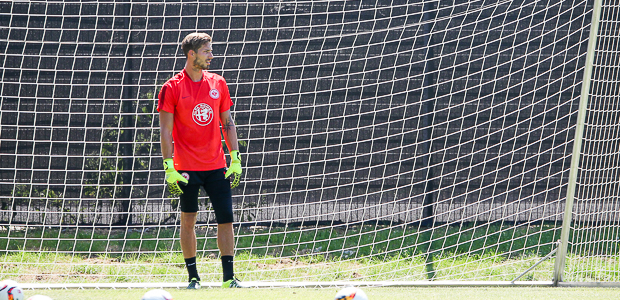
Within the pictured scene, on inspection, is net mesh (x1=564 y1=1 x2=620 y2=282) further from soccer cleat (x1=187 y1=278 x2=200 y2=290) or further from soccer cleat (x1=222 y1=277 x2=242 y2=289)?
soccer cleat (x1=187 y1=278 x2=200 y2=290)

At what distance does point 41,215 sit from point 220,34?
8.22 ft

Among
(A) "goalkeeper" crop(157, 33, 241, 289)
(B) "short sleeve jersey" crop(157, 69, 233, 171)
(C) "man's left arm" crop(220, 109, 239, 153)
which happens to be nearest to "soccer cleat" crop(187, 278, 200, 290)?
(A) "goalkeeper" crop(157, 33, 241, 289)

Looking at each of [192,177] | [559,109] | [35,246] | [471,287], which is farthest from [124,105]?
[559,109]

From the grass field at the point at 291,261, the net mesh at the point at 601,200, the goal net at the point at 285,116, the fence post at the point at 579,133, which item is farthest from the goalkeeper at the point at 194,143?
the net mesh at the point at 601,200

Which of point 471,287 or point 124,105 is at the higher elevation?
point 124,105

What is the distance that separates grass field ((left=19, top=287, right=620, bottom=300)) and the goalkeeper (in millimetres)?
280

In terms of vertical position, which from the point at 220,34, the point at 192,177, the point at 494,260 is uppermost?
the point at 220,34

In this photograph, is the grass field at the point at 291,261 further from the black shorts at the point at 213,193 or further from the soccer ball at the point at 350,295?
A: the soccer ball at the point at 350,295

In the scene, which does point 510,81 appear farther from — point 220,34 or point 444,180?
point 220,34

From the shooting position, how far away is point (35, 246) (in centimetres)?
513

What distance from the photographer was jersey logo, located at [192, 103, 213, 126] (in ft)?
11.5

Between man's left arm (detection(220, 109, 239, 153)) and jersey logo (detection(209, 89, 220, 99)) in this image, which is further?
man's left arm (detection(220, 109, 239, 153))

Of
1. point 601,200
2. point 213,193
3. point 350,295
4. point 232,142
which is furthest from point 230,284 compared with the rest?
point 601,200

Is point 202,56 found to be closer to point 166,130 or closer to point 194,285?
point 166,130
